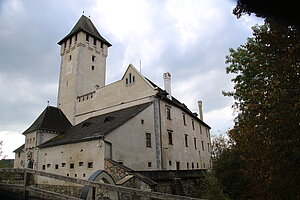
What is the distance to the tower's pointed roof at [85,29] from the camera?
3478 cm

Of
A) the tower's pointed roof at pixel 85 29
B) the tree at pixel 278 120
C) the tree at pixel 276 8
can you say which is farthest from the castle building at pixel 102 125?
the tree at pixel 276 8

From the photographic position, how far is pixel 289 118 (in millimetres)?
6402

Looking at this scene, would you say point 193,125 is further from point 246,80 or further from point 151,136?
point 246,80

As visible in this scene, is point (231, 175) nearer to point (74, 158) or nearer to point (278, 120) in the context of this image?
point (278, 120)

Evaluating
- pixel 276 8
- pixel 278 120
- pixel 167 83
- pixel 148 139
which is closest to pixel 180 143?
pixel 148 139

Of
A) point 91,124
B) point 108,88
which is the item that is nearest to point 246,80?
point 91,124

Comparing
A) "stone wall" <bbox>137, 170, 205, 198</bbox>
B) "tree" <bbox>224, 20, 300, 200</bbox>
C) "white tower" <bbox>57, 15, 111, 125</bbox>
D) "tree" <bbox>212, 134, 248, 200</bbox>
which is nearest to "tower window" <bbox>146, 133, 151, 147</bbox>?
"stone wall" <bbox>137, 170, 205, 198</bbox>

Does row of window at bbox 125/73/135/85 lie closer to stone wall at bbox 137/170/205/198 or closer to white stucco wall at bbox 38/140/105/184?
white stucco wall at bbox 38/140/105/184

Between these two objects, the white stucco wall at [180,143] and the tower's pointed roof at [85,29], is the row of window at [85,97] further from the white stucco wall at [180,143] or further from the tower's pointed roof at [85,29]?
the white stucco wall at [180,143]

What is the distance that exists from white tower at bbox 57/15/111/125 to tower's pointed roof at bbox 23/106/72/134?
3.85 feet

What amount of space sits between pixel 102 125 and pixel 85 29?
62.9 feet

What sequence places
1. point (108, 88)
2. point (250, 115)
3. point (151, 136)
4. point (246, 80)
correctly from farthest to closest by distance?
point (108, 88), point (151, 136), point (246, 80), point (250, 115)

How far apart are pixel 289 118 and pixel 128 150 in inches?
574

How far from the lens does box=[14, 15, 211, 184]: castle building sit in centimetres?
1941
